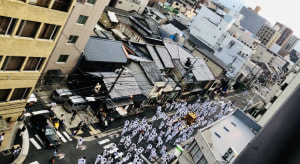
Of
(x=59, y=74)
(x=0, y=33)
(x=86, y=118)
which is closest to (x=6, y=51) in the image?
(x=0, y=33)

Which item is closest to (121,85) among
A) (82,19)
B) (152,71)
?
(152,71)

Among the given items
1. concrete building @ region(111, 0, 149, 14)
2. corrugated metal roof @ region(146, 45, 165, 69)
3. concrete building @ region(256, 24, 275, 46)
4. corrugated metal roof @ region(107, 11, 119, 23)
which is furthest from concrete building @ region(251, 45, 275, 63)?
corrugated metal roof @ region(146, 45, 165, 69)

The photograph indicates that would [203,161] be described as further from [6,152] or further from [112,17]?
[112,17]

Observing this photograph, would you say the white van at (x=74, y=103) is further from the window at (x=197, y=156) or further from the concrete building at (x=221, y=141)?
the window at (x=197, y=156)

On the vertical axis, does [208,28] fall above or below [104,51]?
above

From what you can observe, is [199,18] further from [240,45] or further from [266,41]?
[266,41]

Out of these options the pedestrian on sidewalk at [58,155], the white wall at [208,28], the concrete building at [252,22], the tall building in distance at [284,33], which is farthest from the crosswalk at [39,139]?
the tall building in distance at [284,33]
